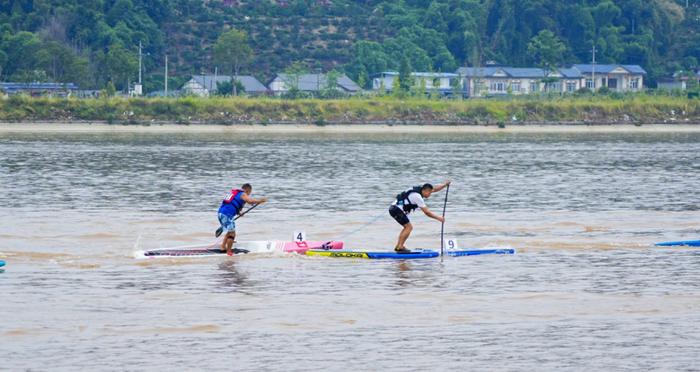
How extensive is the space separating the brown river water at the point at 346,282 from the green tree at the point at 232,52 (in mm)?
100126

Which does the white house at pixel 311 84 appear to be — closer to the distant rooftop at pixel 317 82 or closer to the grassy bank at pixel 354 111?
the distant rooftop at pixel 317 82

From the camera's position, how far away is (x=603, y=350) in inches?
876

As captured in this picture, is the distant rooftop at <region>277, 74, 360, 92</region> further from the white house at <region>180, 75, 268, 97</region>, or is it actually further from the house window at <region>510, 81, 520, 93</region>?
the house window at <region>510, 81, 520, 93</region>

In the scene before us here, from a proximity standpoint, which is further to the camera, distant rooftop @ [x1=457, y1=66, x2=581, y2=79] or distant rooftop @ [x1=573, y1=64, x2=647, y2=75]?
distant rooftop @ [x1=573, y1=64, x2=647, y2=75]

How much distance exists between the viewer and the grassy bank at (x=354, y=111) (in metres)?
125

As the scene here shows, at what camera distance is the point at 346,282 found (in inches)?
1152

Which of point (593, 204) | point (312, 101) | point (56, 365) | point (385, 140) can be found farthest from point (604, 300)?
point (312, 101)

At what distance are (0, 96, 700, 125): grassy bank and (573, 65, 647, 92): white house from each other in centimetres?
2799

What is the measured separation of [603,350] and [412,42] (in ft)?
539

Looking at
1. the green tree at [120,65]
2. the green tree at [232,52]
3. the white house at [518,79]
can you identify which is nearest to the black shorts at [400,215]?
the green tree at [120,65]

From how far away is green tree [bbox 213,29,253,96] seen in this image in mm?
162125

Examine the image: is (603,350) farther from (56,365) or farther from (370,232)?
(370,232)

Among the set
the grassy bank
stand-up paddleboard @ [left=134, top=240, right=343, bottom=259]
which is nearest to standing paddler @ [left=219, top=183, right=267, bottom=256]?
stand-up paddleboard @ [left=134, top=240, right=343, bottom=259]

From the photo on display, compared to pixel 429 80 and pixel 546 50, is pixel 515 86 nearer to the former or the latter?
pixel 546 50
